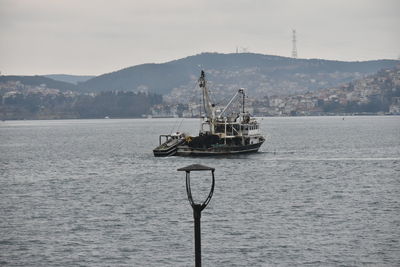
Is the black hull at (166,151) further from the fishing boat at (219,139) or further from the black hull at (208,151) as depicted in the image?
the black hull at (208,151)

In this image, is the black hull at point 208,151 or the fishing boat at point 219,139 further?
the fishing boat at point 219,139

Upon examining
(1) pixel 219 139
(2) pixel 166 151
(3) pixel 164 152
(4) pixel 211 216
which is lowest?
(4) pixel 211 216

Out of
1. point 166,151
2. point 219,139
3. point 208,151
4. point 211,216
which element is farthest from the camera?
point 219,139

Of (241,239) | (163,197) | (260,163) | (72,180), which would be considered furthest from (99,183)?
(241,239)

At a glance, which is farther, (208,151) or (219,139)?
(219,139)

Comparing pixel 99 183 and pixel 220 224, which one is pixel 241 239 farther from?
pixel 99 183

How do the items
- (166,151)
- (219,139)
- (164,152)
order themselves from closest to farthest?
(164,152) → (166,151) → (219,139)

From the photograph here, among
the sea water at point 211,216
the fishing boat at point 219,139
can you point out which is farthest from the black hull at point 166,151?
the sea water at point 211,216

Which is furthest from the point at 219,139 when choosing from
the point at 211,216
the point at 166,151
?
the point at 211,216

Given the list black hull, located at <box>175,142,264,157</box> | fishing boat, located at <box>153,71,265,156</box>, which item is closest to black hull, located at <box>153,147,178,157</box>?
fishing boat, located at <box>153,71,265,156</box>

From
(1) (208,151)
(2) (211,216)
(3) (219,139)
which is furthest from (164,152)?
(2) (211,216)

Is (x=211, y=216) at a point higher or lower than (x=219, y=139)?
lower

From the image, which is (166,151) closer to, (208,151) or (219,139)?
(208,151)

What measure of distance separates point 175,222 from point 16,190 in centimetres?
2564
